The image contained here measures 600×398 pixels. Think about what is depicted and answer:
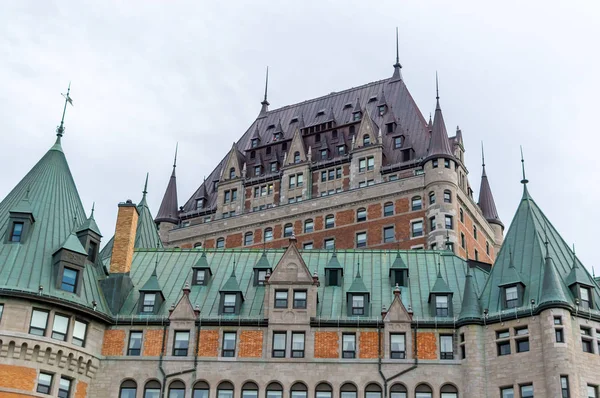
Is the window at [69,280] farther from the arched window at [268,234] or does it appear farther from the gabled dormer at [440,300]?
the arched window at [268,234]

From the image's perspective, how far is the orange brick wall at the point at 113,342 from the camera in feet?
185

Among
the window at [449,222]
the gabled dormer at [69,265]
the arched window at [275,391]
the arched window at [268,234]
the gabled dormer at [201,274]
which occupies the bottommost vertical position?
the arched window at [275,391]

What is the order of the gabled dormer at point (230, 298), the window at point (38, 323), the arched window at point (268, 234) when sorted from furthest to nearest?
1. the arched window at point (268, 234)
2. the gabled dormer at point (230, 298)
3. the window at point (38, 323)

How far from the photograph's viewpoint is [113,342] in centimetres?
5678

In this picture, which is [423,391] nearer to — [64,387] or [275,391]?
[275,391]

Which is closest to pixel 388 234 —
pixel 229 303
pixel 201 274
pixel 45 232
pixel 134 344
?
pixel 201 274

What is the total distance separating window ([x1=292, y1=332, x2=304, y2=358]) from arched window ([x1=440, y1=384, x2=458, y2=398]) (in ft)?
26.4

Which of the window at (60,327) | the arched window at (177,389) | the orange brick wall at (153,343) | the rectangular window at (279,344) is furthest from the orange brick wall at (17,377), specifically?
the rectangular window at (279,344)

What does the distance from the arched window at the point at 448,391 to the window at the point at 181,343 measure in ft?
47.9

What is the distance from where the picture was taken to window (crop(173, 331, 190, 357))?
184ft

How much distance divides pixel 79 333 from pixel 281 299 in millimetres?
11637

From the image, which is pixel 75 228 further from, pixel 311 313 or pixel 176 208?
pixel 176 208

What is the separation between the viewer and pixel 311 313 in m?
56.7

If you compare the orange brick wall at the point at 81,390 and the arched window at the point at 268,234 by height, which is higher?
the arched window at the point at 268,234
